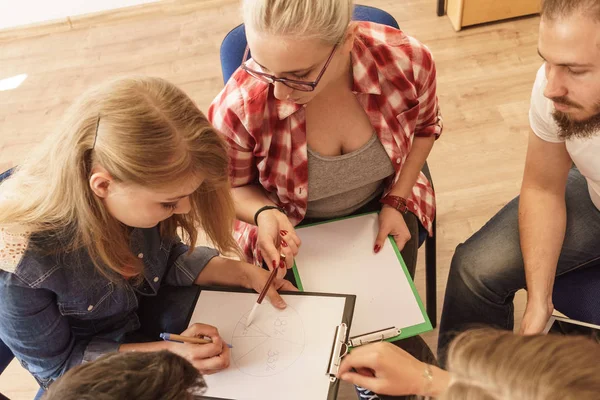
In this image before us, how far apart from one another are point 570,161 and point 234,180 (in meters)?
0.78

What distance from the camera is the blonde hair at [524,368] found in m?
0.65

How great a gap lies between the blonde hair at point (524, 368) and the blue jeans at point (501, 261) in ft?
2.53

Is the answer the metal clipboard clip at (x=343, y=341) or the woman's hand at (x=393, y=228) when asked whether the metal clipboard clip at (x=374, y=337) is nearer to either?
the metal clipboard clip at (x=343, y=341)

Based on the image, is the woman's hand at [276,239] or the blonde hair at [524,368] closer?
the blonde hair at [524,368]

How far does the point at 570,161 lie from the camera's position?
4.75ft

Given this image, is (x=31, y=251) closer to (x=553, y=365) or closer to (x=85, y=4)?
(x=553, y=365)

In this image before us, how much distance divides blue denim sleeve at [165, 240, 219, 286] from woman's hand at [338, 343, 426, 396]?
0.43 metres

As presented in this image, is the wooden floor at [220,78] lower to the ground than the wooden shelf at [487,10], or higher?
lower

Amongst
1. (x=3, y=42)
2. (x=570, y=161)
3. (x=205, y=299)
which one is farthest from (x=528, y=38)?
(x=3, y=42)

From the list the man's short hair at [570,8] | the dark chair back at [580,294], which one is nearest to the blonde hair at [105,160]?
the man's short hair at [570,8]

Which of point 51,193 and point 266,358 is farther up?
point 51,193

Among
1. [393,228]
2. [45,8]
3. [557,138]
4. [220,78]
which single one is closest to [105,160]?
[393,228]

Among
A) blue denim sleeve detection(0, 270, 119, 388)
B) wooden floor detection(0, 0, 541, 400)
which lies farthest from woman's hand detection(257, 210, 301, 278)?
wooden floor detection(0, 0, 541, 400)

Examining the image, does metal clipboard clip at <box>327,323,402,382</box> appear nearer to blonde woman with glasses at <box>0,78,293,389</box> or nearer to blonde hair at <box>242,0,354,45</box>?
blonde woman with glasses at <box>0,78,293,389</box>
